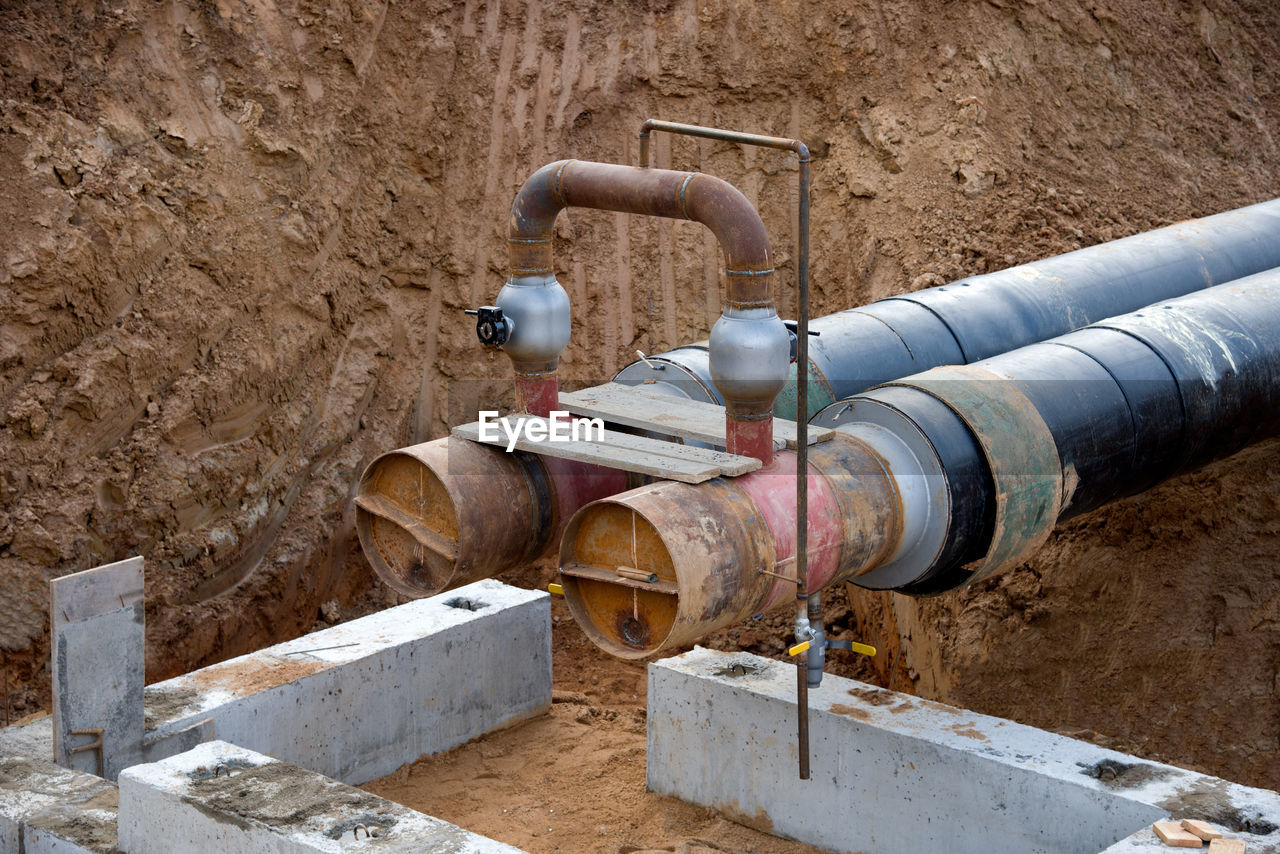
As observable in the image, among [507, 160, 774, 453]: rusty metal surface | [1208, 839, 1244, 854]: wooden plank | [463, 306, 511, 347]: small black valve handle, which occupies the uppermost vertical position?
[507, 160, 774, 453]: rusty metal surface

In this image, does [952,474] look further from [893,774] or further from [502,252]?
[502,252]

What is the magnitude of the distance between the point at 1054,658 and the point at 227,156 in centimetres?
626

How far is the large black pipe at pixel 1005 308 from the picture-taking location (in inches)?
240

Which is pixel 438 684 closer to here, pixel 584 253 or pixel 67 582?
pixel 67 582

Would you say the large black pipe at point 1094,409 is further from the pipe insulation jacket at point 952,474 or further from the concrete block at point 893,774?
the concrete block at point 893,774

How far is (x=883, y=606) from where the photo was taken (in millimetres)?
9930

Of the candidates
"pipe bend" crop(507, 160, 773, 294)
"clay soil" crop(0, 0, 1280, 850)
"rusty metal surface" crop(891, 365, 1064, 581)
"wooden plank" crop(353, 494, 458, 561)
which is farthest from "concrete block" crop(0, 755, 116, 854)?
"rusty metal surface" crop(891, 365, 1064, 581)

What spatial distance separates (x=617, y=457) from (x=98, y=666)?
2900 millimetres

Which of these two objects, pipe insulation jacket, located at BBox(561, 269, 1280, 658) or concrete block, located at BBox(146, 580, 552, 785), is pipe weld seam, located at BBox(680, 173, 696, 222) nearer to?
pipe insulation jacket, located at BBox(561, 269, 1280, 658)

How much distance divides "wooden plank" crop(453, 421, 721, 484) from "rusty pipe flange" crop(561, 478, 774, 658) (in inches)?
1.7

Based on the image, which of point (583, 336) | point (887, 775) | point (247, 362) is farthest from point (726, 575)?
point (583, 336)

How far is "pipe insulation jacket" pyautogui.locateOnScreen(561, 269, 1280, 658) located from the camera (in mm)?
4707

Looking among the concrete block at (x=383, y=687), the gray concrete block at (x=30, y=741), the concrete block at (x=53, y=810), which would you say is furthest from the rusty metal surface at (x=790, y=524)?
the gray concrete block at (x=30, y=741)

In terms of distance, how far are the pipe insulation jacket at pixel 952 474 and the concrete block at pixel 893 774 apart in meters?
1.21
